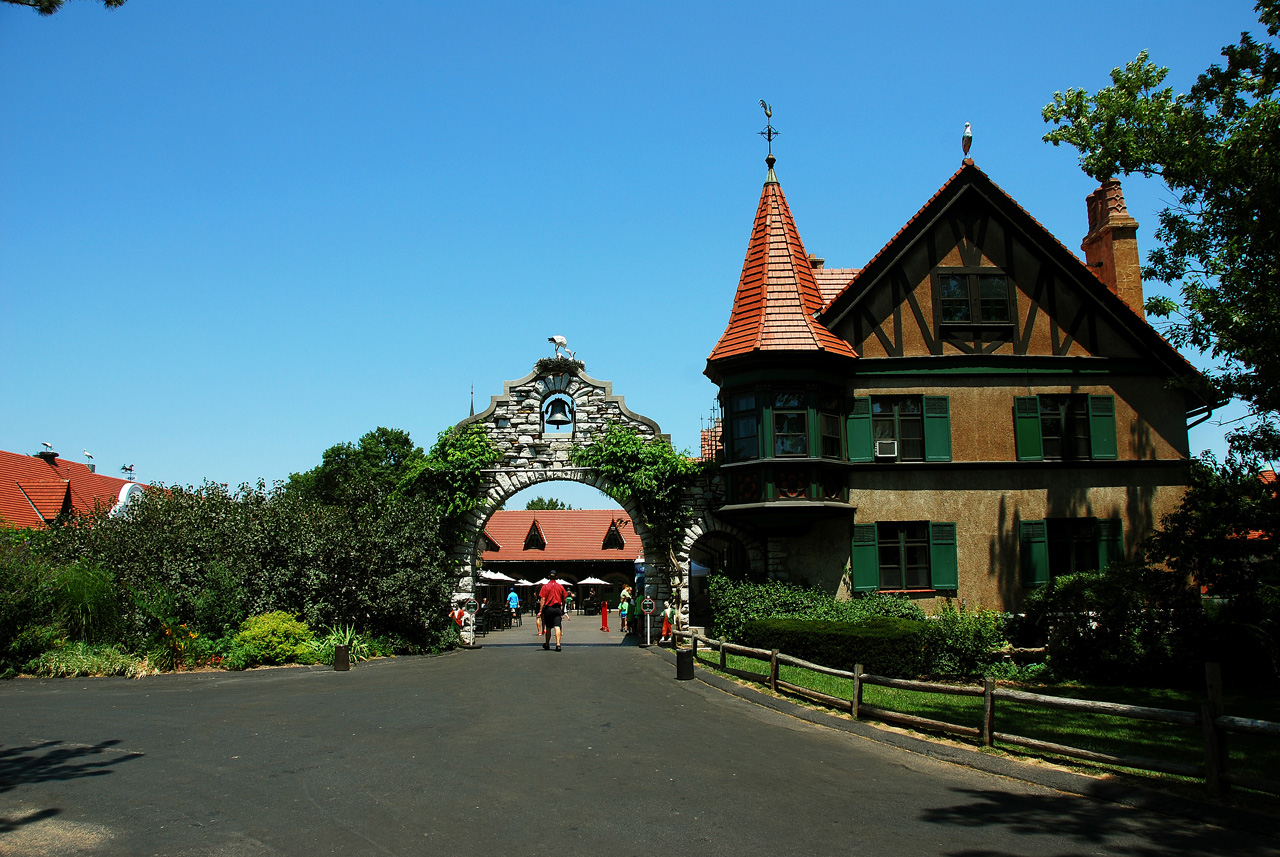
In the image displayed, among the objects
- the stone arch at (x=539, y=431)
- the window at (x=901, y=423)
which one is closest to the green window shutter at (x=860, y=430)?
the window at (x=901, y=423)

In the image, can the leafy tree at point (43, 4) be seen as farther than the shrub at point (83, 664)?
No

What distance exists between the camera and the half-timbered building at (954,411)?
21156mm

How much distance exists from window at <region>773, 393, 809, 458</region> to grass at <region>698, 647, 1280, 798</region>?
495 centimetres

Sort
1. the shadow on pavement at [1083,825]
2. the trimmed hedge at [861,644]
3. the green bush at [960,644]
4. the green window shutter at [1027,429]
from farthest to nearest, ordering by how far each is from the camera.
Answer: the green window shutter at [1027,429], the green bush at [960,644], the trimmed hedge at [861,644], the shadow on pavement at [1083,825]

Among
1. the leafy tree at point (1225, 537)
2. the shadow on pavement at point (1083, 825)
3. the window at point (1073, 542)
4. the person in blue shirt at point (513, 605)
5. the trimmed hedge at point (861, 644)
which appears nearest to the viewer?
the shadow on pavement at point (1083, 825)

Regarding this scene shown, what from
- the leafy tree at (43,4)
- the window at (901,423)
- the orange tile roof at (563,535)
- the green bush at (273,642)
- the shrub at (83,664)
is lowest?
the shrub at (83,664)

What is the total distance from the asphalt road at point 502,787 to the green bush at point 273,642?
4361 millimetres

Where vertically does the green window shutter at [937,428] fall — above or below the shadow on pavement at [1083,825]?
above

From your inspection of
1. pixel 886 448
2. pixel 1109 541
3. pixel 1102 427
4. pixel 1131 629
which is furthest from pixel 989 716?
pixel 1102 427

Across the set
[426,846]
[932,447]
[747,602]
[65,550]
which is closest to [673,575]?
[747,602]

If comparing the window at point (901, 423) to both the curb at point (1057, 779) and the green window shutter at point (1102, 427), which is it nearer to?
the green window shutter at point (1102, 427)

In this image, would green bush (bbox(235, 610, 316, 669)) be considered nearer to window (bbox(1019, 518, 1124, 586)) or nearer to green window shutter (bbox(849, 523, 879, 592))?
green window shutter (bbox(849, 523, 879, 592))

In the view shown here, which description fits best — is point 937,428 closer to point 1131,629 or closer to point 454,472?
point 1131,629

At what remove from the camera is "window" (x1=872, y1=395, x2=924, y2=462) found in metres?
21.7
